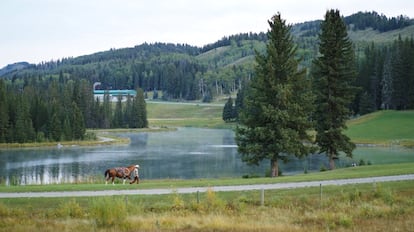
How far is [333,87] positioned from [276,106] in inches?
311

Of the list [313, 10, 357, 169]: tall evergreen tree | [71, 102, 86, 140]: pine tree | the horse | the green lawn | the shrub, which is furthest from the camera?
[71, 102, 86, 140]: pine tree

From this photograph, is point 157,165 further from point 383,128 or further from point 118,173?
point 383,128

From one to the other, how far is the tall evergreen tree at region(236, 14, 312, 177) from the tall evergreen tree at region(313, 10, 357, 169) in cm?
441

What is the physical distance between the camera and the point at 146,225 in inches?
637

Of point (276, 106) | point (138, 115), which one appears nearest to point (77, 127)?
point (138, 115)

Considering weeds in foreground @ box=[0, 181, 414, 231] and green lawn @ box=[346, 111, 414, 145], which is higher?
weeds in foreground @ box=[0, 181, 414, 231]

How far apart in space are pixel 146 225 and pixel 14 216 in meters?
6.04

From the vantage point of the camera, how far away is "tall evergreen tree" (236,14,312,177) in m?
35.5

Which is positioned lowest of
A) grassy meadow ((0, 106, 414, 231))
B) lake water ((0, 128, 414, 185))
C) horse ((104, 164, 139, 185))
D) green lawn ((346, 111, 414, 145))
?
lake water ((0, 128, 414, 185))

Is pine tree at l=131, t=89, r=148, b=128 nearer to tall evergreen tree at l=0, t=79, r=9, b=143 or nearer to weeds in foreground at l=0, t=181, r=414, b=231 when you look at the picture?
tall evergreen tree at l=0, t=79, r=9, b=143

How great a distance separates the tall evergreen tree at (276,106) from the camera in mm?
35500

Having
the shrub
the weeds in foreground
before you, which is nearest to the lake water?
the weeds in foreground

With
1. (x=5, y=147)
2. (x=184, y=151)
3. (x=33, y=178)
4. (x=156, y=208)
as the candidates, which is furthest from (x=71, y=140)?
(x=156, y=208)

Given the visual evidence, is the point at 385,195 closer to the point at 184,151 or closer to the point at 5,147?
the point at 184,151
